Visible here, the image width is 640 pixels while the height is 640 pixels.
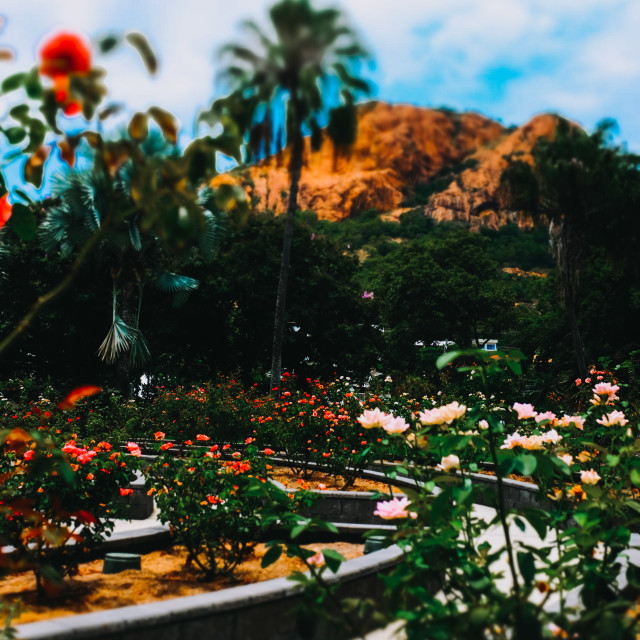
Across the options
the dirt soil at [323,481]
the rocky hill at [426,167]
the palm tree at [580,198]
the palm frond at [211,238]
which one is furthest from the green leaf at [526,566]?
the rocky hill at [426,167]

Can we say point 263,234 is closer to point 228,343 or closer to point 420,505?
point 228,343

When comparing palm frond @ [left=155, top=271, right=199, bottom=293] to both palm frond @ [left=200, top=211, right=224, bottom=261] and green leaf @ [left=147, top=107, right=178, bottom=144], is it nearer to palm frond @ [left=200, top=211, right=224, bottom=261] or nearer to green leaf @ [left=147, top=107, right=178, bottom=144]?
palm frond @ [left=200, top=211, right=224, bottom=261]

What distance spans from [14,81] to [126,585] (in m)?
3.09

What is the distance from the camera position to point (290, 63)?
1497 mm

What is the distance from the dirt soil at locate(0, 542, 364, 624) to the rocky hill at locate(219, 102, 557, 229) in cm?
8200

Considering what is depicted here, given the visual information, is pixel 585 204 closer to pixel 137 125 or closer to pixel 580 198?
pixel 580 198

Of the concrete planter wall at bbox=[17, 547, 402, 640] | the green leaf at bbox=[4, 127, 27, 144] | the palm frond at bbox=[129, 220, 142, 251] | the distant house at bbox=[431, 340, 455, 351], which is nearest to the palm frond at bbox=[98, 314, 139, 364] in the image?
the palm frond at bbox=[129, 220, 142, 251]

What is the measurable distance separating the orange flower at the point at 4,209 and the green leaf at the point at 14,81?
2.46 feet

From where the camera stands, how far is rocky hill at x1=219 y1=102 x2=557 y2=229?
90.8 m

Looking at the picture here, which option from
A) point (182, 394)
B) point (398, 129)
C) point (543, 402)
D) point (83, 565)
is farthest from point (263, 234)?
point (398, 129)

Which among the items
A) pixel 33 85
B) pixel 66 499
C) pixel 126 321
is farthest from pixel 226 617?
pixel 126 321

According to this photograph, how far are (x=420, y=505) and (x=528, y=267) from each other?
148ft

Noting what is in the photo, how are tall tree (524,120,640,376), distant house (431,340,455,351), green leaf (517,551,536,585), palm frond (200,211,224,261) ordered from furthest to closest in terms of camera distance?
distant house (431,340,455,351)
tall tree (524,120,640,376)
palm frond (200,211,224,261)
green leaf (517,551,536,585)

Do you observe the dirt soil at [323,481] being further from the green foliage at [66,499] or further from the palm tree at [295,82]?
the palm tree at [295,82]
